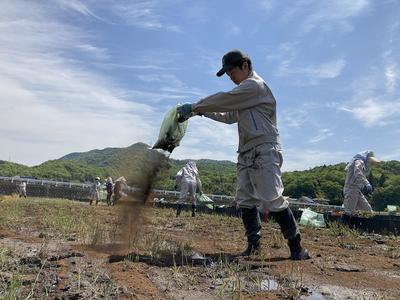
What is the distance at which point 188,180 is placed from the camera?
14453 mm

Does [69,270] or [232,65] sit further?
[232,65]

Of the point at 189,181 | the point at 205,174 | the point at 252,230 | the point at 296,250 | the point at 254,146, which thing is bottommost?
the point at 296,250

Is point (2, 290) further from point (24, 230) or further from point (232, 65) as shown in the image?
point (24, 230)

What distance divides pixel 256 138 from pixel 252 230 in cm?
88

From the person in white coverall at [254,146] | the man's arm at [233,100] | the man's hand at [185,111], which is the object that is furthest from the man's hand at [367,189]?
the man's hand at [185,111]

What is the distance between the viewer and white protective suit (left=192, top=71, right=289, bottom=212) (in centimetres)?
416

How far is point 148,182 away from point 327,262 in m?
1.95

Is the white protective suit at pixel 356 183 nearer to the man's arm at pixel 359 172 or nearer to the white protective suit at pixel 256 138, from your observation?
the man's arm at pixel 359 172

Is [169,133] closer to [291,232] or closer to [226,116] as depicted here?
[226,116]

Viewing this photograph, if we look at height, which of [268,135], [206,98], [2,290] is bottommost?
[2,290]

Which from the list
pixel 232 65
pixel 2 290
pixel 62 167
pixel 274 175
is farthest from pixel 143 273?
pixel 62 167

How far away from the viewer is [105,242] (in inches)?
193

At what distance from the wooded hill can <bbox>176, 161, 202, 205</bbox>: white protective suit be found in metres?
0.52

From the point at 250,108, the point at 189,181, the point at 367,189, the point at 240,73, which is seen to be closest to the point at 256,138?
the point at 250,108
